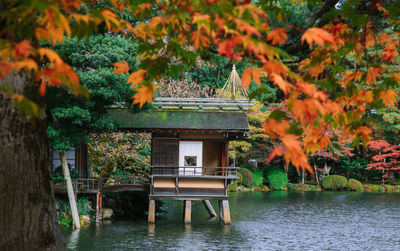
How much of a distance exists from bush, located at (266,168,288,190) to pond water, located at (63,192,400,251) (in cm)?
925

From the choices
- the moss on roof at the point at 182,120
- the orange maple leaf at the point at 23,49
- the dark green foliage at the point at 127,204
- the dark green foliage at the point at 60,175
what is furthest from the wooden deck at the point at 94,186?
the orange maple leaf at the point at 23,49

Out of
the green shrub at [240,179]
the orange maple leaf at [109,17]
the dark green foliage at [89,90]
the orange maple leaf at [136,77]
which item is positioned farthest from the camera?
the green shrub at [240,179]

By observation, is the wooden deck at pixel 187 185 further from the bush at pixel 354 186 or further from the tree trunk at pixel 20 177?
the bush at pixel 354 186

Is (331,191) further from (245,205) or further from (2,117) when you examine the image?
(2,117)

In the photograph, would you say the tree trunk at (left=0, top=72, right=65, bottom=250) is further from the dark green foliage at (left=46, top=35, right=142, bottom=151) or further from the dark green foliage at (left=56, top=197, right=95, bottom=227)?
the dark green foliage at (left=56, top=197, right=95, bottom=227)

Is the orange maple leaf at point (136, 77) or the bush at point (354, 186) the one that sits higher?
the orange maple leaf at point (136, 77)

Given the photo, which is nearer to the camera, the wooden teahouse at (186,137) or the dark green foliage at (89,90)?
the dark green foliage at (89,90)

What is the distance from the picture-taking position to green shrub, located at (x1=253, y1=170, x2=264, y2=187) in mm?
33688

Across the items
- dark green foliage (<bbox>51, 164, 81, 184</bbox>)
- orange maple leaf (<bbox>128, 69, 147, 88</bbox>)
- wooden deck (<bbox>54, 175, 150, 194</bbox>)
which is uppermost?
Answer: orange maple leaf (<bbox>128, 69, 147, 88</bbox>)

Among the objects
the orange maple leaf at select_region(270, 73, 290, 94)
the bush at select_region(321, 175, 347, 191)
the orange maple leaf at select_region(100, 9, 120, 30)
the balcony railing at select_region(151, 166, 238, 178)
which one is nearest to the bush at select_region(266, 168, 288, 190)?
the bush at select_region(321, 175, 347, 191)

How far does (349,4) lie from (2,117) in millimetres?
3397

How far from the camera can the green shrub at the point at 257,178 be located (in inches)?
1326

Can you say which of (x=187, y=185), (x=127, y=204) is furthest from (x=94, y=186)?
(x=187, y=185)

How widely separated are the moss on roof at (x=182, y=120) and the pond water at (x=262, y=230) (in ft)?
12.1
